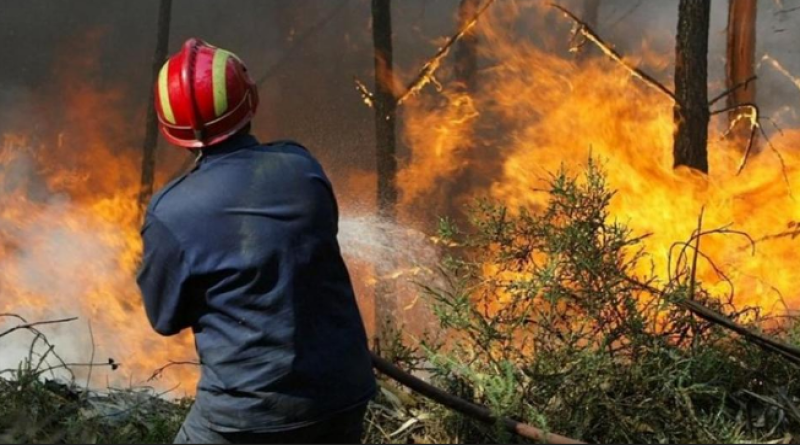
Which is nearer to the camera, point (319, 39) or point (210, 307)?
point (210, 307)

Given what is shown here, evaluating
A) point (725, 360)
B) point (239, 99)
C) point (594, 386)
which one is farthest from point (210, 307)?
point (725, 360)

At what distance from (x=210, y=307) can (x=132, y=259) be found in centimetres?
653

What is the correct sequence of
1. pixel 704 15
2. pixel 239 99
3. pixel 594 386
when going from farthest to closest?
pixel 704 15, pixel 594 386, pixel 239 99

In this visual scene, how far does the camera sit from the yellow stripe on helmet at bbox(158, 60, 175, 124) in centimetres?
303

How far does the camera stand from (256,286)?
2.77 meters

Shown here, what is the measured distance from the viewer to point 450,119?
910 cm

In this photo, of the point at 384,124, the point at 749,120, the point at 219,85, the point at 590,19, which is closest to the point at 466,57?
the point at 384,124

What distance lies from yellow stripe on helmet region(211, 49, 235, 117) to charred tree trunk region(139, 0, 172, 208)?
628cm

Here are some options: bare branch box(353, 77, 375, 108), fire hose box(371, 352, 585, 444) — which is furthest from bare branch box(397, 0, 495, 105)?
fire hose box(371, 352, 585, 444)

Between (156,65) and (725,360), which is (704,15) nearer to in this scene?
(725,360)

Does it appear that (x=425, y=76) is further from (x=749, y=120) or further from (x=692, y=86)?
(x=749, y=120)

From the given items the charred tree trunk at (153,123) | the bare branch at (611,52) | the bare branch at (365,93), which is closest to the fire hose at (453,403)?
the bare branch at (611,52)

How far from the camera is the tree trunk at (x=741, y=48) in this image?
339 inches

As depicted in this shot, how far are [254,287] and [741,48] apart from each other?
7357mm
